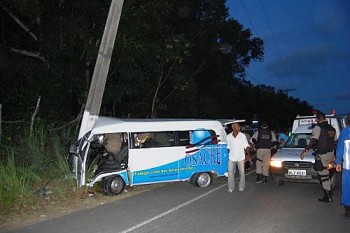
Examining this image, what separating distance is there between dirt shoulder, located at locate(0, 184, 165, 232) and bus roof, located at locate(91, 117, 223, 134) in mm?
1671

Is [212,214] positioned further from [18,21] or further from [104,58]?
[18,21]

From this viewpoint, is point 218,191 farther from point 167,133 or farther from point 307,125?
point 307,125

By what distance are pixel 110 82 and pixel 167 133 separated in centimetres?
728

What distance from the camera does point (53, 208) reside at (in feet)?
29.2

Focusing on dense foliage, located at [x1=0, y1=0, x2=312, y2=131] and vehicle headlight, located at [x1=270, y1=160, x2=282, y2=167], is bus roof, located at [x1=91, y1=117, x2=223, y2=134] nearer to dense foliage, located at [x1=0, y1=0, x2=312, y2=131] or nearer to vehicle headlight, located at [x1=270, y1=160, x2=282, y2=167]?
vehicle headlight, located at [x1=270, y1=160, x2=282, y2=167]

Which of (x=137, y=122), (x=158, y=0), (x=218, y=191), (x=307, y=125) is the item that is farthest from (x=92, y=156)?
(x=158, y=0)

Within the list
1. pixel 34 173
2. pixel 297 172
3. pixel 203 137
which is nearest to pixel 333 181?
pixel 297 172

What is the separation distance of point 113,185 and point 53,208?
179 cm

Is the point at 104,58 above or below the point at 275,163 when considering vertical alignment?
above

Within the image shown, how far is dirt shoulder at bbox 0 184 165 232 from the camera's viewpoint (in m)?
7.75

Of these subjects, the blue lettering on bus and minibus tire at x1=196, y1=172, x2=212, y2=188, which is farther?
minibus tire at x1=196, y1=172, x2=212, y2=188

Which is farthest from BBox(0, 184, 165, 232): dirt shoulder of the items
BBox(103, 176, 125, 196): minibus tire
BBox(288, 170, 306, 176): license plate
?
BBox(288, 170, 306, 176): license plate

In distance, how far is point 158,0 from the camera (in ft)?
52.3

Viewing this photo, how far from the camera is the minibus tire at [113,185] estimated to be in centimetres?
1013
